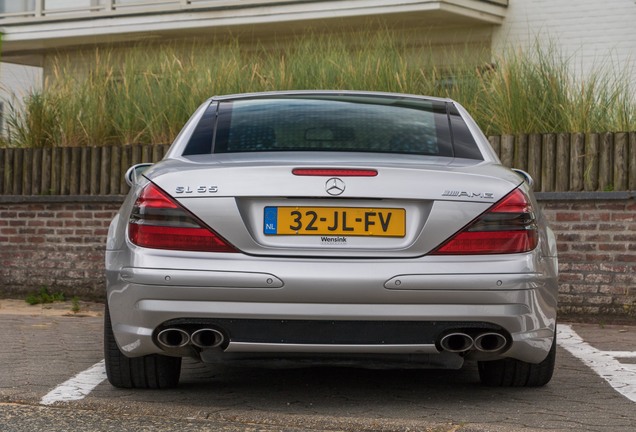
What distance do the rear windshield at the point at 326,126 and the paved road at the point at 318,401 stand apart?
1121mm

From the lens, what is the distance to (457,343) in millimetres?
4703

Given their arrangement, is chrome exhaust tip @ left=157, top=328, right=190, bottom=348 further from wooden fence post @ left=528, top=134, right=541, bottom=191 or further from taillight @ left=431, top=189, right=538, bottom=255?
wooden fence post @ left=528, top=134, right=541, bottom=191

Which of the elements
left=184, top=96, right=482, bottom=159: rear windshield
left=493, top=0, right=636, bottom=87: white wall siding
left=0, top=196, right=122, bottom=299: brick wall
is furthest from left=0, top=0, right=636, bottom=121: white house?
left=184, top=96, right=482, bottom=159: rear windshield

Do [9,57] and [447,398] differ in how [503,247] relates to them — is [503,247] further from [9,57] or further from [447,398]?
[9,57]

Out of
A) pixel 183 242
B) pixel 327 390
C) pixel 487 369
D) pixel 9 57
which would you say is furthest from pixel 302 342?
pixel 9 57

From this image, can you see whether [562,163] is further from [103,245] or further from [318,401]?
[318,401]

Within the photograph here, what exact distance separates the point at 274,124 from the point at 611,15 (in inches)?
473

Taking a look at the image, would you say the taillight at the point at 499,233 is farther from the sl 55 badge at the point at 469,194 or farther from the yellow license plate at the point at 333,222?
the yellow license plate at the point at 333,222

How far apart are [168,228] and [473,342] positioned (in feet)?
4.28

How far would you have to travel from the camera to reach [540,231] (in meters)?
4.90

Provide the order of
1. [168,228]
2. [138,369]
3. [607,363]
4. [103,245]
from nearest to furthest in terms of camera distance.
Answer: [168,228], [138,369], [607,363], [103,245]

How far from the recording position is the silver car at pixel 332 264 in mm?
4555

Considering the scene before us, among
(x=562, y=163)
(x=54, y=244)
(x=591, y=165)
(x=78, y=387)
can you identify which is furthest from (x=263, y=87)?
(x=78, y=387)

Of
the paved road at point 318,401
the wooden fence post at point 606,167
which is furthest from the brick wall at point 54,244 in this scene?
the wooden fence post at point 606,167
